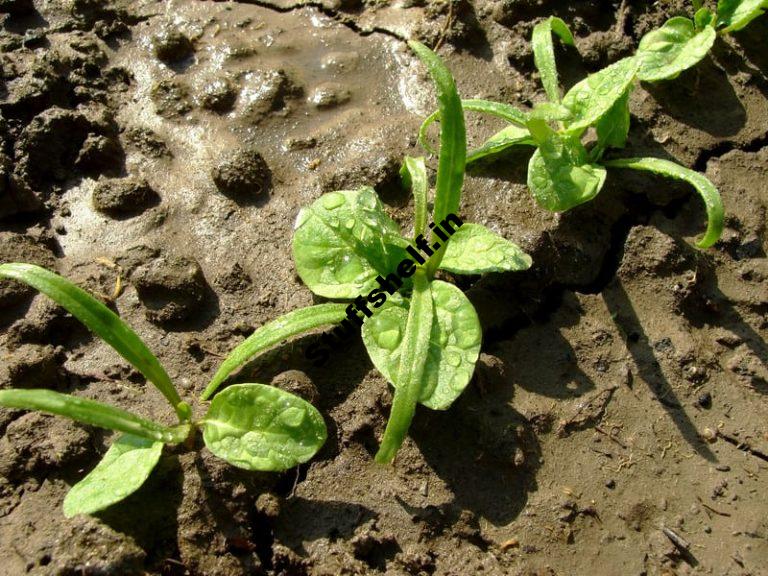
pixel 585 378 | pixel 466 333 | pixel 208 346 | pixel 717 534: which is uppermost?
pixel 466 333

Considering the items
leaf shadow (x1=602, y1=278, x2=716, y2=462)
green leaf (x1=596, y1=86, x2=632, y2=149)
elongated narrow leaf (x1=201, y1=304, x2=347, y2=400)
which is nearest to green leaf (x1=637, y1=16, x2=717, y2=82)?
green leaf (x1=596, y1=86, x2=632, y2=149)

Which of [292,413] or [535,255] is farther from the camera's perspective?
[535,255]

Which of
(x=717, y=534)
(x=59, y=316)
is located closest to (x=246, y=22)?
(x=59, y=316)

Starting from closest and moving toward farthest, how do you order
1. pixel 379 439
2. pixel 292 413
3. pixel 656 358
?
1. pixel 292 413
2. pixel 379 439
3. pixel 656 358

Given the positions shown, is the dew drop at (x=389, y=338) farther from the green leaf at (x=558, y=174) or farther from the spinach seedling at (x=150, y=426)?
the green leaf at (x=558, y=174)

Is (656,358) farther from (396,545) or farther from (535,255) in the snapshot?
(396,545)

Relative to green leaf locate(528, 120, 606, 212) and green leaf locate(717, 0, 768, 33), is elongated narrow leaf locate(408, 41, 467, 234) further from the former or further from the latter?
green leaf locate(717, 0, 768, 33)

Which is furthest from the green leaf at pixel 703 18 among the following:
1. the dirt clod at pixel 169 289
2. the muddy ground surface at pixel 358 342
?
Answer: the dirt clod at pixel 169 289
